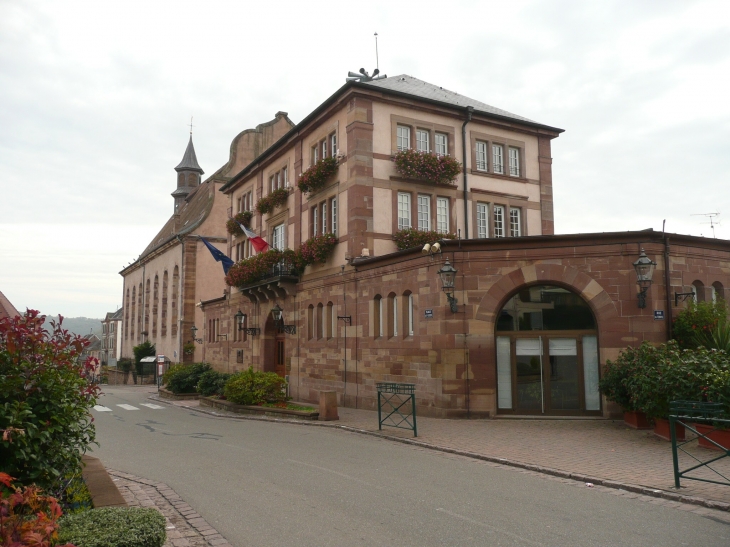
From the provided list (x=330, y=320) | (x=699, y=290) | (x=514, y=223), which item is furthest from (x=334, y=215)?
(x=699, y=290)

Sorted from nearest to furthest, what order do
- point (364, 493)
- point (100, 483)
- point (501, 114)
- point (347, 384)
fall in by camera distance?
point (100, 483)
point (364, 493)
point (347, 384)
point (501, 114)

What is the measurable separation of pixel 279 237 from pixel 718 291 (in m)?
17.1

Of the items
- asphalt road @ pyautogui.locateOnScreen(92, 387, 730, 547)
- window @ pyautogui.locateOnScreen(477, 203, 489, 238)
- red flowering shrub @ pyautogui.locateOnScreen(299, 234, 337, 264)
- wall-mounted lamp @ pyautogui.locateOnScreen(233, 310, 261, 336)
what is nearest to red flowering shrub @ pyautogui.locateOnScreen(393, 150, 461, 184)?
window @ pyautogui.locateOnScreen(477, 203, 489, 238)

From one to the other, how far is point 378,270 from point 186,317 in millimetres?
27127

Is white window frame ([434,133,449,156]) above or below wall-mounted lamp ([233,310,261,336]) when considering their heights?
above

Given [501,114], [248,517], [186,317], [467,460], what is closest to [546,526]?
[248,517]

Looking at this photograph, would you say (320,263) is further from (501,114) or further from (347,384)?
(501,114)

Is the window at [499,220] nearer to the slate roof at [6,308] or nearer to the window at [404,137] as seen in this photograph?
the window at [404,137]

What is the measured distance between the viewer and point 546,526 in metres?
6.81

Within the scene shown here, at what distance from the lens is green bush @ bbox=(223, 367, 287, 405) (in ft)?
65.5

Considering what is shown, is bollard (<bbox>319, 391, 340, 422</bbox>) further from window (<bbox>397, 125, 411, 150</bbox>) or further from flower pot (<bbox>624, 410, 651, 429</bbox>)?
window (<bbox>397, 125, 411, 150</bbox>)

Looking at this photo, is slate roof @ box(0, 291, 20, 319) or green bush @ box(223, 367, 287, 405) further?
green bush @ box(223, 367, 287, 405)

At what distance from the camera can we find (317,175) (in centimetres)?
2228

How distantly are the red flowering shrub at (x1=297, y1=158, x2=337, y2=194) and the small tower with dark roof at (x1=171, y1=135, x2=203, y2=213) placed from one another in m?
42.3
